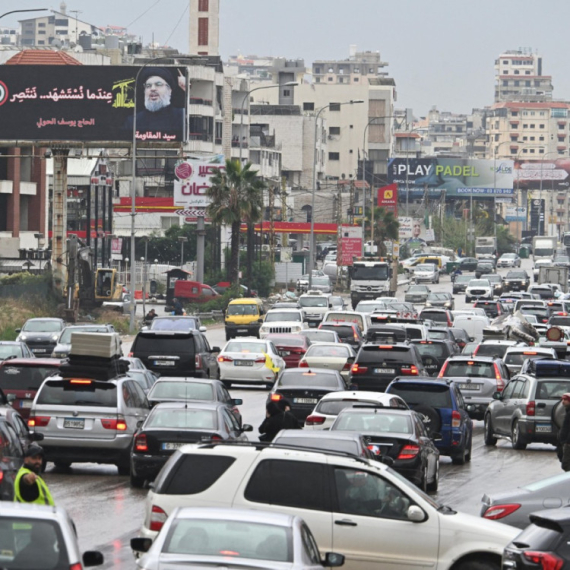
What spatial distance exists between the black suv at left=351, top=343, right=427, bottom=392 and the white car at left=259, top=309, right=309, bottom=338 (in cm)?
1468

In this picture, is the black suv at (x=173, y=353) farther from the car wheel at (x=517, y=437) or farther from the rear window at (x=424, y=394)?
the rear window at (x=424, y=394)

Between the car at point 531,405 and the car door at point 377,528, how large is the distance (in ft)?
43.2

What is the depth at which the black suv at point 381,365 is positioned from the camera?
31.5 meters

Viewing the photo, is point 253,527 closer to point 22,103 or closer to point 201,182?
point 22,103

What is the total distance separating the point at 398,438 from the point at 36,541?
32.8 ft

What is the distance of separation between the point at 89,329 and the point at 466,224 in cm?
12534

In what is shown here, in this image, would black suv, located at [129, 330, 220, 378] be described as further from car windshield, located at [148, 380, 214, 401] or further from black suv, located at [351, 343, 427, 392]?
car windshield, located at [148, 380, 214, 401]

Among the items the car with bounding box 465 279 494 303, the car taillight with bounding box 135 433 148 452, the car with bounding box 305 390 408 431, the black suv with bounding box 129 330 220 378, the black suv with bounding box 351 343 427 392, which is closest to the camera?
the car taillight with bounding box 135 433 148 452

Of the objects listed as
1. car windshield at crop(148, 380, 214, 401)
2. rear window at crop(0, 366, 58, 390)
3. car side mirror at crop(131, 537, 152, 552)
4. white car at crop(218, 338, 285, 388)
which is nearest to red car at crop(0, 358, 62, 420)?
rear window at crop(0, 366, 58, 390)

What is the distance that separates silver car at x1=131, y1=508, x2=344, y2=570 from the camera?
916 cm

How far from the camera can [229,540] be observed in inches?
367

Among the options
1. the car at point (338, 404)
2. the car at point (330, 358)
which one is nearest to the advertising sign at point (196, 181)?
the car at point (330, 358)

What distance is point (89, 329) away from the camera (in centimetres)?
3862

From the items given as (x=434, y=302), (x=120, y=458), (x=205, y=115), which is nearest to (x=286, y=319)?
(x=434, y=302)
